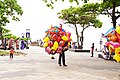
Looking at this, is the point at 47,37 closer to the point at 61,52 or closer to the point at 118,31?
the point at 61,52

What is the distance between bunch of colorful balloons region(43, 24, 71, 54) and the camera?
49.6 feet

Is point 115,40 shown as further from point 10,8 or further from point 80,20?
point 80,20

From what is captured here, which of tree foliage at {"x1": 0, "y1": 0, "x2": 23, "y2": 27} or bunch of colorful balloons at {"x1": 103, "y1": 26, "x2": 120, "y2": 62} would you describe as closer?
bunch of colorful balloons at {"x1": 103, "y1": 26, "x2": 120, "y2": 62}

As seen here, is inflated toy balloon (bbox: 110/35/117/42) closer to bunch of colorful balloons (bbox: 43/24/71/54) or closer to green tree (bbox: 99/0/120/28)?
bunch of colorful balloons (bbox: 43/24/71/54)

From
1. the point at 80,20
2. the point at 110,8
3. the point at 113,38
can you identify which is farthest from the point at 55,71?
the point at 80,20


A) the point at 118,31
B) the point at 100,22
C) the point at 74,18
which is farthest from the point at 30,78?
the point at 100,22

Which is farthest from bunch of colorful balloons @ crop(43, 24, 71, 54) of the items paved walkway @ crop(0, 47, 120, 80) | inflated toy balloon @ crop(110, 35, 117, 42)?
inflated toy balloon @ crop(110, 35, 117, 42)

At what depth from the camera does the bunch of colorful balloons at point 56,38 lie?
15.1 meters

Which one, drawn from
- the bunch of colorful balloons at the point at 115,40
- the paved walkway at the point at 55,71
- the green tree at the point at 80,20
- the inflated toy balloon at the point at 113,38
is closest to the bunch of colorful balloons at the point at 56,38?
the paved walkway at the point at 55,71

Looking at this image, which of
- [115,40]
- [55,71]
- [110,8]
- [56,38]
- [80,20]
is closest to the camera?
[115,40]

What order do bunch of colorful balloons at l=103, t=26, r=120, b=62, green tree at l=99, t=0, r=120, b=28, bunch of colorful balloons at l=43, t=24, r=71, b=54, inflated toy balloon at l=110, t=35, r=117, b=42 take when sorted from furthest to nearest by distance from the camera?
1. green tree at l=99, t=0, r=120, b=28
2. bunch of colorful balloons at l=43, t=24, r=71, b=54
3. inflated toy balloon at l=110, t=35, r=117, b=42
4. bunch of colorful balloons at l=103, t=26, r=120, b=62

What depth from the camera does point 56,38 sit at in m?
15.2

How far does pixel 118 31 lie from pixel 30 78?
11.7 ft

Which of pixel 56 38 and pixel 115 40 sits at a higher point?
pixel 56 38
